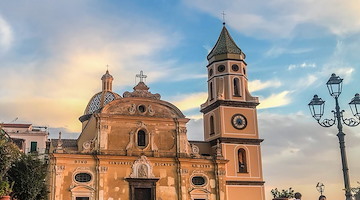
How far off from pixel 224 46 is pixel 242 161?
36.0ft

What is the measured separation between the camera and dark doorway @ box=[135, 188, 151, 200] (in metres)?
36.8

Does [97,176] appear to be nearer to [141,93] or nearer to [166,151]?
[166,151]

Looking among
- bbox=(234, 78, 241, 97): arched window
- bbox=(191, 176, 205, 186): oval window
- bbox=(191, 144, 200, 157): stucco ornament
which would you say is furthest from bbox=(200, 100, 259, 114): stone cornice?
bbox=(191, 176, 205, 186): oval window

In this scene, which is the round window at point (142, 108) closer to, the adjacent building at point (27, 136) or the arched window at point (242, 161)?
the arched window at point (242, 161)

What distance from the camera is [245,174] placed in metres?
41.0

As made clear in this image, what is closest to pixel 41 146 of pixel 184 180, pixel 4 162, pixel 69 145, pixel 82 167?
pixel 69 145

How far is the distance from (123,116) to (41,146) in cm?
1668

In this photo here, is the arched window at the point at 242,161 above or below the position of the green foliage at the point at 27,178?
above

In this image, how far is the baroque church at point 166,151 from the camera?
36.1 meters

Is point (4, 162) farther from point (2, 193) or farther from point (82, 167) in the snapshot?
point (82, 167)

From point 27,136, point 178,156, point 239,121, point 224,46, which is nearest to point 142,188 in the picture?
point 178,156

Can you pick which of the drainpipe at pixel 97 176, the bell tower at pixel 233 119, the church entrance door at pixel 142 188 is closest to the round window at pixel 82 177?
the drainpipe at pixel 97 176

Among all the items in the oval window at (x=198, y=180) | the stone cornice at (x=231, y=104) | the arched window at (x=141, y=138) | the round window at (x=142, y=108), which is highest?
the stone cornice at (x=231, y=104)

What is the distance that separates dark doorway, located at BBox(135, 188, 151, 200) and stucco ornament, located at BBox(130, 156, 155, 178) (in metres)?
1.07
